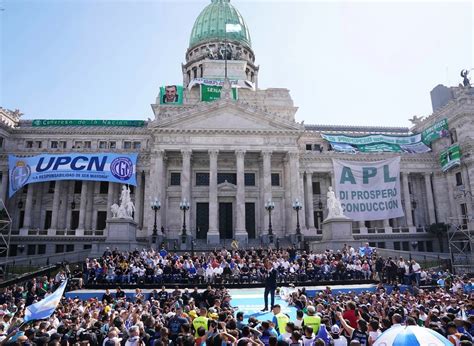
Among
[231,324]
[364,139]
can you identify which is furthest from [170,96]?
[231,324]

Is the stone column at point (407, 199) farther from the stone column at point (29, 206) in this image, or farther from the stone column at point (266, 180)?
the stone column at point (29, 206)

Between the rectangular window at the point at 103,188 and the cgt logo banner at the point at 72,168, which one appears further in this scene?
the rectangular window at the point at 103,188

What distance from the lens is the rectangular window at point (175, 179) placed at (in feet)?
144

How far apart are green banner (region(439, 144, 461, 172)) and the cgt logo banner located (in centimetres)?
3853

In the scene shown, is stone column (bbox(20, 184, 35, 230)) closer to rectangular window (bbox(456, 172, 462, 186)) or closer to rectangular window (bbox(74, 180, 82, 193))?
rectangular window (bbox(74, 180, 82, 193))

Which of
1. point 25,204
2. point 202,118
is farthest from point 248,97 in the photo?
point 25,204

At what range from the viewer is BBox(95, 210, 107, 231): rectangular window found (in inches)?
1776

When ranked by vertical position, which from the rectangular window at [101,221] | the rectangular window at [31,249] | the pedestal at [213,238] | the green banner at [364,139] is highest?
the green banner at [364,139]

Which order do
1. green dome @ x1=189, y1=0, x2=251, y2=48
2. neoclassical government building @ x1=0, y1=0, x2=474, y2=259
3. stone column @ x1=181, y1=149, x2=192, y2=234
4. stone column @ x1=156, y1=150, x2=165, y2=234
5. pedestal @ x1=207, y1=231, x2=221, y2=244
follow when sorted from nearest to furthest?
pedestal @ x1=207, y1=231, x2=221, y2=244
stone column @ x1=156, y1=150, x2=165, y2=234
stone column @ x1=181, y1=149, x2=192, y2=234
neoclassical government building @ x1=0, y1=0, x2=474, y2=259
green dome @ x1=189, y1=0, x2=251, y2=48

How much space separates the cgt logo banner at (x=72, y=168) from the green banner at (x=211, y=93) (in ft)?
42.8

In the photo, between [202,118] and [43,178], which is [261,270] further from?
[43,178]

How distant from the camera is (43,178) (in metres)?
41.0

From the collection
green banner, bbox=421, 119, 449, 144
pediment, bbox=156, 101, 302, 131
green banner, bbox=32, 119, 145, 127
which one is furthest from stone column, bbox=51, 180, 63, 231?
green banner, bbox=421, 119, 449, 144

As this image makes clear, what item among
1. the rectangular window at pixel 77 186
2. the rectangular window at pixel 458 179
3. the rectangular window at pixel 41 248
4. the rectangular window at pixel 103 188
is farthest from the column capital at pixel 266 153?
the rectangular window at pixel 41 248
